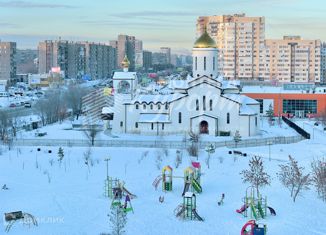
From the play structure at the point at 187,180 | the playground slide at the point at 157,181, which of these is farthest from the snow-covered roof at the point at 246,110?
the playground slide at the point at 157,181

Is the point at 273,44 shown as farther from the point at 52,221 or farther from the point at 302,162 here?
the point at 52,221

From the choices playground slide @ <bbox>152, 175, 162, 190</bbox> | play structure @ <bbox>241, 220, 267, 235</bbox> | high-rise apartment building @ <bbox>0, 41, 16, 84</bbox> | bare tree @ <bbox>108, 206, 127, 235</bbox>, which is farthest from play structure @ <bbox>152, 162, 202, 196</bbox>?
high-rise apartment building @ <bbox>0, 41, 16, 84</bbox>

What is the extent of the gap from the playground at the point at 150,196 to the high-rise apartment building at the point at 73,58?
74.9 meters

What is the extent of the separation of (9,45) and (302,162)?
234ft

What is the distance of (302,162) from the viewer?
21719 millimetres

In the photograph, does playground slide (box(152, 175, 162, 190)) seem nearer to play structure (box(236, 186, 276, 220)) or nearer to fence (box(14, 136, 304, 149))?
play structure (box(236, 186, 276, 220))

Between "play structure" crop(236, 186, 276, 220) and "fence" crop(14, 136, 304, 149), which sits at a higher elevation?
"fence" crop(14, 136, 304, 149)

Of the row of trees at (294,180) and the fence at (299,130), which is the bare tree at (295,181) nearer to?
the row of trees at (294,180)

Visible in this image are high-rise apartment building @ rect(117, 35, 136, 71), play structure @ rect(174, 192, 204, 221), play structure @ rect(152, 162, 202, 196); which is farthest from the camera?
high-rise apartment building @ rect(117, 35, 136, 71)

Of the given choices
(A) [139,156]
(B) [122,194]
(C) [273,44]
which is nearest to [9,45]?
(C) [273,44]

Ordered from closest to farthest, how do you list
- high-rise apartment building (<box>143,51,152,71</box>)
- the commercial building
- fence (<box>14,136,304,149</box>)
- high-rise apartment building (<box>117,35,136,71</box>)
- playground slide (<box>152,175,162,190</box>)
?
playground slide (<box>152,175,162,190</box>)
fence (<box>14,136,304,149</box>)
the commercial building
high-rise apartment building (<box>117,35,136,71</box>)
high-rise apartment building (<box>143,51,152,71</box>)

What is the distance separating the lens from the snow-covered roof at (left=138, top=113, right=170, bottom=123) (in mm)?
29953

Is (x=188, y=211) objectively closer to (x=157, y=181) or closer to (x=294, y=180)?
(x=157, y=181)

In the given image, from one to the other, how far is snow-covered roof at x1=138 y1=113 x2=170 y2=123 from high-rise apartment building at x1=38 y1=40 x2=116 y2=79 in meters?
66.2
